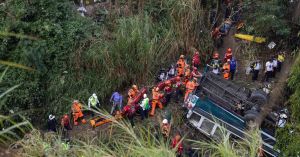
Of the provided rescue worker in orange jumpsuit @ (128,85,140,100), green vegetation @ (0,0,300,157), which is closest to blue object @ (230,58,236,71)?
green vegetation @ (0,0,300,157)

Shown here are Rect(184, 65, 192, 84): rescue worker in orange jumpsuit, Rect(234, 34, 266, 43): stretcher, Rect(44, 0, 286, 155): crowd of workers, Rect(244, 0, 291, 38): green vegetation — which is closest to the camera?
Rect(44, 0, 286, 155): crowd of workers

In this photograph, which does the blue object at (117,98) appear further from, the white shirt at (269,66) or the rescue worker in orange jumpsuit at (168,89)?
the white shirt at (269,66)

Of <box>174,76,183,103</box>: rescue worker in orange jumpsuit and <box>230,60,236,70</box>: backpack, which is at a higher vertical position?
<box>230,60,236,70</box>: backpack

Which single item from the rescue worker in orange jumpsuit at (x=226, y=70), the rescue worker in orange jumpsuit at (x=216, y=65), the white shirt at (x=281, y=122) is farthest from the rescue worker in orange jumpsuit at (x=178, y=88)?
the white shirt at (x=281, y=122)

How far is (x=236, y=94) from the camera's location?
13508mm

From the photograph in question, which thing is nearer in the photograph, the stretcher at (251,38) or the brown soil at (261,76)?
the brown soil at (261,76)

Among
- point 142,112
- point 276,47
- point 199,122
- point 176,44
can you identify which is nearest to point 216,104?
point 199,122

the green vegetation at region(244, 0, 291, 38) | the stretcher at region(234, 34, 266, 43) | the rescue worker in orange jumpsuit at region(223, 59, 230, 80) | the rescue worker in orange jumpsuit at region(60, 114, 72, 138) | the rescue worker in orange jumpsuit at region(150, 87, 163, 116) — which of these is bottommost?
the rescue worker in orange jumpsuit at region(60, 114, 72, 138)

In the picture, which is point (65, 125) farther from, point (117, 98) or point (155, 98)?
point (155, 98)

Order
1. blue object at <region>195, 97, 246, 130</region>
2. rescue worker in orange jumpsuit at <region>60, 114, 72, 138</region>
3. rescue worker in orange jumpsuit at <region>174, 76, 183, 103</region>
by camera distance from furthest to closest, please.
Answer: rescue worker in orange jumpsuit at <region>174, 76, 183, 103</region>
rescue worker in orange jumpsuit at <region>60, 114, 72, 138</region>
blue object at <region>195, 97, 246, 130</region>

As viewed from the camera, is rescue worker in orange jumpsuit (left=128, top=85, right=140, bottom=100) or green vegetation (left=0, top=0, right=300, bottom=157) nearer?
rescue worker in orange jumpsuit (left=128, top=85, right=140, bottom=100)

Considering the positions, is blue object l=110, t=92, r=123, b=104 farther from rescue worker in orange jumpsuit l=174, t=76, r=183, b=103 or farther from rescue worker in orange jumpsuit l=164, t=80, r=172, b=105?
rescue worker in orange jumpsuit l=174, t=76, r=183, b=103

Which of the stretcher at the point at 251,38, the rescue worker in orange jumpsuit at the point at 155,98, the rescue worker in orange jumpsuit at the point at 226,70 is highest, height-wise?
the stretcher at the point at 251,38

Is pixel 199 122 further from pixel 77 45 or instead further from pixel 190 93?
pixel 77 45
